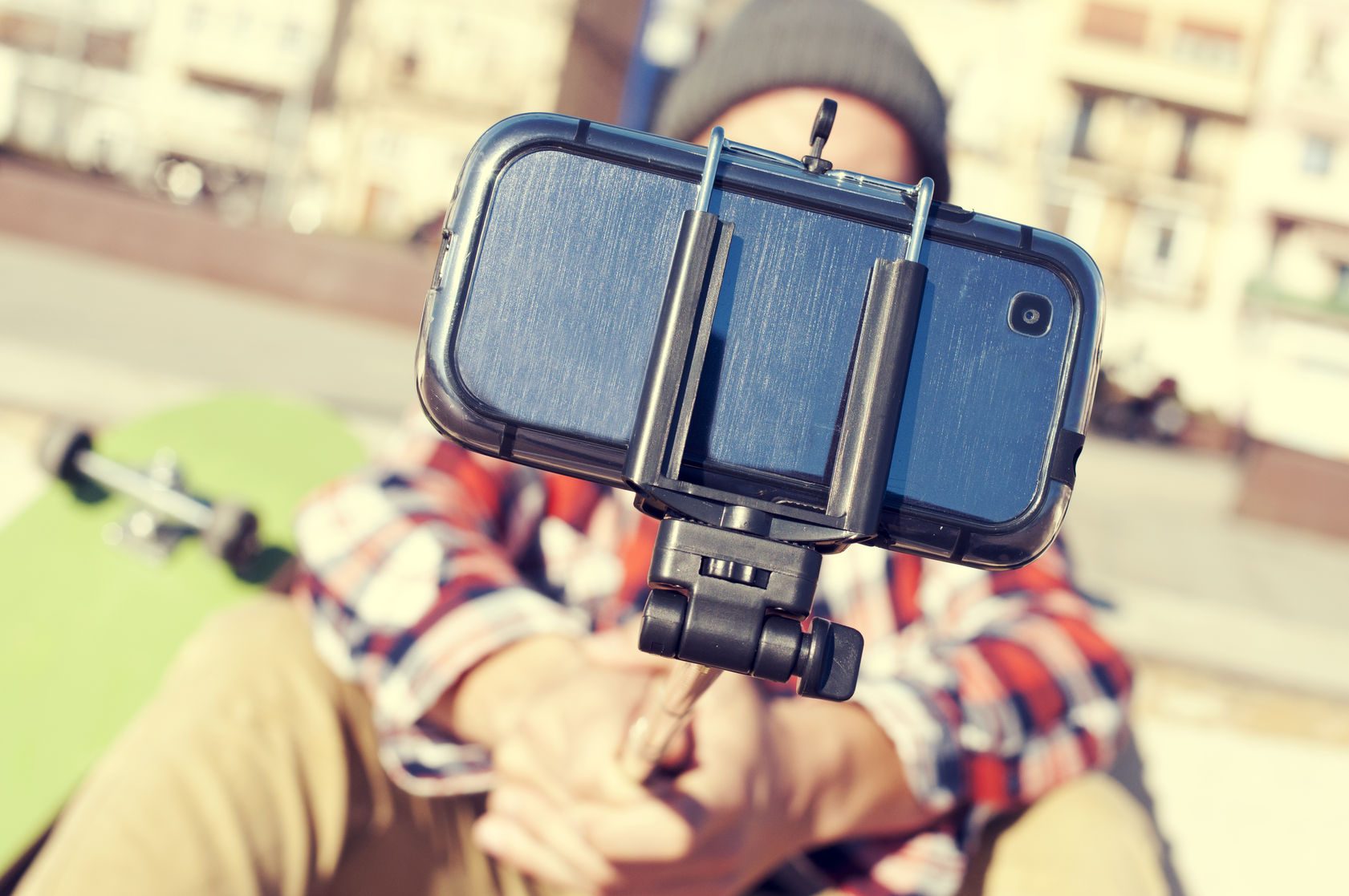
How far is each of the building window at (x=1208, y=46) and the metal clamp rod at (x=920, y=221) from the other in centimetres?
1956

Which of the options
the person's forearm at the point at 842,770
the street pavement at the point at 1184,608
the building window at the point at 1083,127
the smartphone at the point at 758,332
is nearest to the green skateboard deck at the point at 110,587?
the street pavement at the point at 1184,608

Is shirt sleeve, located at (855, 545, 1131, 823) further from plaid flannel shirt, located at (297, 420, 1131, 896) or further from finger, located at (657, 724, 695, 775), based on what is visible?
finger, located at (657, 724, 695, 775)

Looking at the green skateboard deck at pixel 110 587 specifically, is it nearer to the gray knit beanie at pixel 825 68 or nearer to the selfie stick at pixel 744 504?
the gray knit beanie at pixel 825 68

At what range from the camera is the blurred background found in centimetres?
416

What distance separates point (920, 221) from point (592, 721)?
0.43m

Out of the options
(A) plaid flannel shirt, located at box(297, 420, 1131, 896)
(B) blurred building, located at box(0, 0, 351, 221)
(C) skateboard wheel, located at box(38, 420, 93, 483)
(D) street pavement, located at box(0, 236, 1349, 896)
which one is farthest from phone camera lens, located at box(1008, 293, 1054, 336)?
(B) blurred building, located at box(0, 0, 351, 221)

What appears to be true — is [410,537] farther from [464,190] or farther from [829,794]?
[464,190]

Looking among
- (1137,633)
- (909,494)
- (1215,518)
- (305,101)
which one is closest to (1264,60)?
(1215,518)

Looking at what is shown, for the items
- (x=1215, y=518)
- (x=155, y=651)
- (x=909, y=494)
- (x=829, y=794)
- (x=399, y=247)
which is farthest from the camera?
(x=399, y=247)

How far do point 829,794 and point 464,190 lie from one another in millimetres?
581

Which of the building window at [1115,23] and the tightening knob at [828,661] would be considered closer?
the tightening knob at [828,661]

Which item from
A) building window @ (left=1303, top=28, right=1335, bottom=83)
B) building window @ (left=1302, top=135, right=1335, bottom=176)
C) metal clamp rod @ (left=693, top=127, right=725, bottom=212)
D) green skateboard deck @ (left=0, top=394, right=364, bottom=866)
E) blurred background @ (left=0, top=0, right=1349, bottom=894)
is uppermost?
building window @ (left=1303, top=28, right=1335, bottom=83)

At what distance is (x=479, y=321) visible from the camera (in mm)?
470

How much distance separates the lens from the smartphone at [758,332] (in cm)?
46
